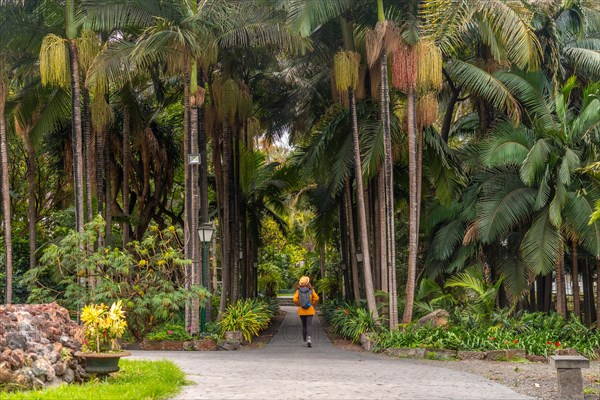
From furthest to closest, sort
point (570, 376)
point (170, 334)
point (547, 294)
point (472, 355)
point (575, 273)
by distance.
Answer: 1. point (547, 294)
2. point (575, 273)
3. point (170, 334)
4. point (472, 355)
5. point (570, 376)

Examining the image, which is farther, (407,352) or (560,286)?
(560,286)

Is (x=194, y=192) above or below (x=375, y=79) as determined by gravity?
below

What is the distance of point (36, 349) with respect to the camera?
10.1m

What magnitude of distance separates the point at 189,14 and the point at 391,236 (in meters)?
7.00

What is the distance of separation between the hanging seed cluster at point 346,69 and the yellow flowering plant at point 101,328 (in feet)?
32.0

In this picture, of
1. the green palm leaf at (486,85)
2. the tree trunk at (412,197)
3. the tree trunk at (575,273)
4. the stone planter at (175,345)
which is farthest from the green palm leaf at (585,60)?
the stone planter at (175,345)

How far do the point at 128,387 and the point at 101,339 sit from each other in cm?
106

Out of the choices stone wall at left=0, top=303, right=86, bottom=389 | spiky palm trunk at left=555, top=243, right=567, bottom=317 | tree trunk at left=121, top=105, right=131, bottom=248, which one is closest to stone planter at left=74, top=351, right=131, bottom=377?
stone wall at left=0, top=303, right=86, bottom=389

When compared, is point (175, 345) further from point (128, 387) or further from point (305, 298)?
point (128, 387)

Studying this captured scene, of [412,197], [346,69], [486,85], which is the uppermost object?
[346,69]

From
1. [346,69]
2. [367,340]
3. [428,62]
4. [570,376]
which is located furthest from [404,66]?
[570,376]

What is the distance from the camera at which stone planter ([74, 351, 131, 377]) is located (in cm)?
1011

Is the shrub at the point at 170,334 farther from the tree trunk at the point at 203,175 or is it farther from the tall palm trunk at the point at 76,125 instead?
the tall palm trunk at the point at 76,125

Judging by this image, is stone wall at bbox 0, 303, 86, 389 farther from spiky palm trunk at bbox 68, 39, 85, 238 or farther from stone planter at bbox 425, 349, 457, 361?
spiky palm trunk at bbox 68, 39, 85, 238
